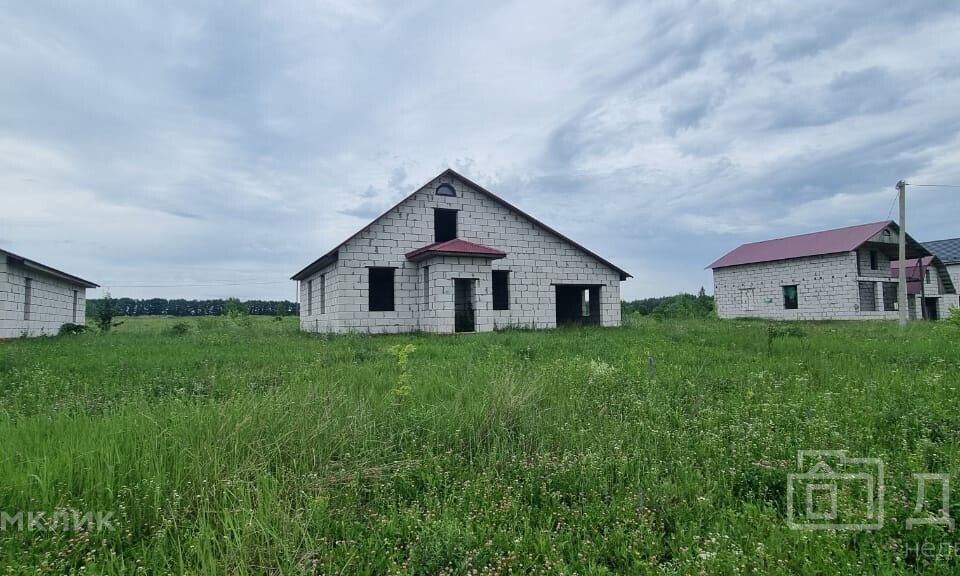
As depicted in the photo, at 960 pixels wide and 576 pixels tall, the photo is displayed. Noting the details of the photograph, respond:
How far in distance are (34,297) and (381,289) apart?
12.6 metres

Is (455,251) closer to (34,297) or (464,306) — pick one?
(464,306)

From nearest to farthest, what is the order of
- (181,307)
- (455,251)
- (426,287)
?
(455,251) → (426,287) → (181,307)

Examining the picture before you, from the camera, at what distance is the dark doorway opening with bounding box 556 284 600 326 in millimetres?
21062

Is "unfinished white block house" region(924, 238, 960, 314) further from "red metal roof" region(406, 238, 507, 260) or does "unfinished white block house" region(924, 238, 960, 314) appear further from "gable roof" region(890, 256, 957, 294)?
"red metal roof" region(406, 238, 507, 260)

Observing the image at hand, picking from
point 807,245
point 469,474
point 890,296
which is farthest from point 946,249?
point 469,474

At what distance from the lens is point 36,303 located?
18.0 m

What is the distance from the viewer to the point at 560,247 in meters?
19.5

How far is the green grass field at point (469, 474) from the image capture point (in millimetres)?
2666

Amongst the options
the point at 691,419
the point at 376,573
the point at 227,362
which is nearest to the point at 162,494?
the point at 376,573

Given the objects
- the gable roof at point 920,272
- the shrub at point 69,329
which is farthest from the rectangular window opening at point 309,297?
the gable roof at point 920,272

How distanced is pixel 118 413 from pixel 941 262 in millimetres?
40882

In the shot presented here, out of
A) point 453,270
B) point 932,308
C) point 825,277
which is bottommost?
point 932,308
